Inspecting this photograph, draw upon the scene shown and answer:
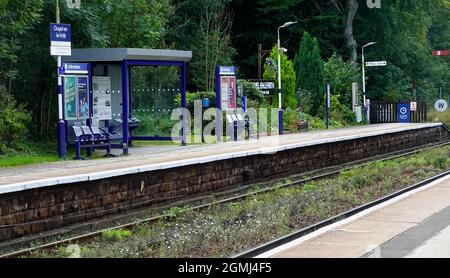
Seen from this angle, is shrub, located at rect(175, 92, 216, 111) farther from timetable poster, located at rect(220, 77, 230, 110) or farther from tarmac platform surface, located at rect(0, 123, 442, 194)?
tarmac platform surface, located at rect(0, 123, 442, 194)

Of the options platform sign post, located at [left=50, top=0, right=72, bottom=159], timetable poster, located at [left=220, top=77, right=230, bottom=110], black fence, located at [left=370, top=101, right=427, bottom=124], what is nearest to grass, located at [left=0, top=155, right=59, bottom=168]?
platform sign post, located at [left=50, top=0, right=72, bottom=159]

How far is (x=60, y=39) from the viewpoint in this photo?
19406 millimetres

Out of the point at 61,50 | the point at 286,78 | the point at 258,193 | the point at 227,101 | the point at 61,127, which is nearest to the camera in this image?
the point at 258,193

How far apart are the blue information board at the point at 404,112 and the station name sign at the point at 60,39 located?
31.6 meters

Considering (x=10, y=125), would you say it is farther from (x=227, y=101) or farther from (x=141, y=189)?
(x=227, y=101)

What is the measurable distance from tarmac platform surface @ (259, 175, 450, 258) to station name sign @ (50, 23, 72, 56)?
9274 millimetres

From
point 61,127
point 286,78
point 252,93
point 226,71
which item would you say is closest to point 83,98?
point 61,127

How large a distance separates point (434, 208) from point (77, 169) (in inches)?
295

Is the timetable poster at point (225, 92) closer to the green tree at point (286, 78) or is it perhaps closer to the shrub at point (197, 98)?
the shrub at point (197, 98)

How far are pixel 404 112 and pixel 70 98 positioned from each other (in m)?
31.5

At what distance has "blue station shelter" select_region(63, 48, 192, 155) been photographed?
20.6 m

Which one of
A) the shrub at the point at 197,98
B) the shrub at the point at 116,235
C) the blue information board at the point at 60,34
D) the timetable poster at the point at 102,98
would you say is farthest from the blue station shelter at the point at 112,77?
the shrub at the point at 116,235

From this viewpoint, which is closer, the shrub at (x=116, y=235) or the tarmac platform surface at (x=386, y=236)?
the tarmac platform surface at (x=386, y=236)

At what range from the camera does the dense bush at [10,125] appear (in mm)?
20531
